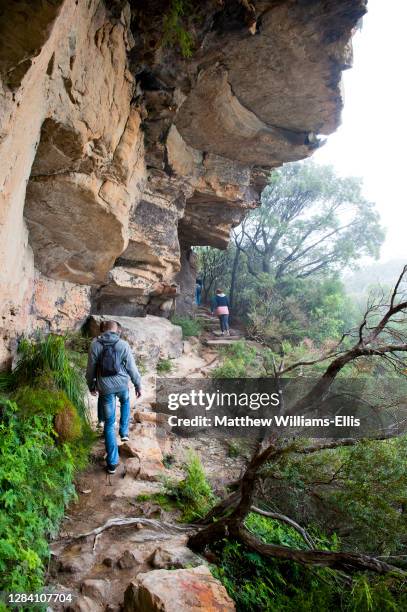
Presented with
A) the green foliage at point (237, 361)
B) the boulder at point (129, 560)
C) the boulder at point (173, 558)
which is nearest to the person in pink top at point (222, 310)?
the green foliage at point (237, 361)

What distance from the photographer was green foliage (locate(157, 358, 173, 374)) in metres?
8.56

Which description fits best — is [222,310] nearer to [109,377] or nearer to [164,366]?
[164,366]

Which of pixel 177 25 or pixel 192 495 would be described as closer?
pixel 177 25

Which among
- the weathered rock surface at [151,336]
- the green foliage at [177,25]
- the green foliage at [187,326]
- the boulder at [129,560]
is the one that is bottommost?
the boulder at [129,560]

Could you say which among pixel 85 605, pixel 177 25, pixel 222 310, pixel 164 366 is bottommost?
pixel 85 605

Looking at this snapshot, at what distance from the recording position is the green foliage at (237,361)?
8.79 metres

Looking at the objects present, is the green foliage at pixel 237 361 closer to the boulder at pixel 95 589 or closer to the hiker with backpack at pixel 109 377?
the hiker with backpack at pixel 109 377

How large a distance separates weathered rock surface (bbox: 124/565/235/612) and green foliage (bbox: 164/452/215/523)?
1237mm

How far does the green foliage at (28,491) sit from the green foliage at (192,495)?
1.16m

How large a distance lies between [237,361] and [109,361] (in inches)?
239

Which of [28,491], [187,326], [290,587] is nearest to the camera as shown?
[28,491]

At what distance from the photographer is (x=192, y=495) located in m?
3.99

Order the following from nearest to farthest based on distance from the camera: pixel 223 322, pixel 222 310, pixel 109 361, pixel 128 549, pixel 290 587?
1. pixel 128 549
2. pixel 290 587
3. pixel 109 361
4. pixel 222 310
5. pixel 223 322

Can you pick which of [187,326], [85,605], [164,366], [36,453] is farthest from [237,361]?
[85,605]
